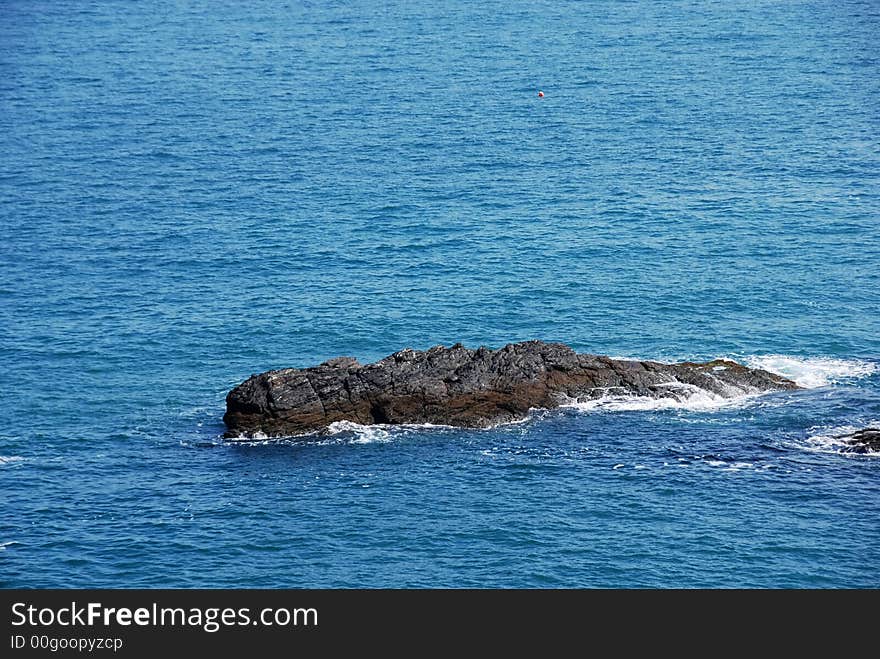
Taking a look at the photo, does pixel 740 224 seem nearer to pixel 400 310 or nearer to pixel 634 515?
pixel 400 310

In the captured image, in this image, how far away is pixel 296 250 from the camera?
146 meters

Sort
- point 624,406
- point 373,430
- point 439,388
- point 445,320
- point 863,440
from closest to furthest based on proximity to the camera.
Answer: point 863,440
point 373,430
point 439,388
point 624,406
point 445,320

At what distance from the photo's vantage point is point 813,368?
361 ft

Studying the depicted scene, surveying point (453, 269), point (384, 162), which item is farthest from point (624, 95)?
point (453, 269)

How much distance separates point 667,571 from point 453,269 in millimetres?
64656

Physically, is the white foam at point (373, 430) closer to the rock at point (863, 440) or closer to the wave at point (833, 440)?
the wave at point (833, 440)

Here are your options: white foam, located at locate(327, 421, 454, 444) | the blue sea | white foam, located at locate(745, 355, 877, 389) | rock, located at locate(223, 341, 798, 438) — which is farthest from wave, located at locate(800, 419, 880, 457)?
white foam, located at locate(327, 421, 454, 444)

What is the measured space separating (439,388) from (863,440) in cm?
3069

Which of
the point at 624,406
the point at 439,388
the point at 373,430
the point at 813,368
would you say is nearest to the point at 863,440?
the point at 624,406

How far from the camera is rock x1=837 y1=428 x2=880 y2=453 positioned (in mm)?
91375

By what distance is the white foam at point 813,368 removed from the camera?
10706cm

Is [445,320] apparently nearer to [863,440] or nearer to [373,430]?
[373,430]

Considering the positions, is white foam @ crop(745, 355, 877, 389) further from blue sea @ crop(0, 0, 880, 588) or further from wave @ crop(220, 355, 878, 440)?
blue sea @ crop(0, 0, 880, 588)

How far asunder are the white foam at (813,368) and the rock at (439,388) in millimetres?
7297
